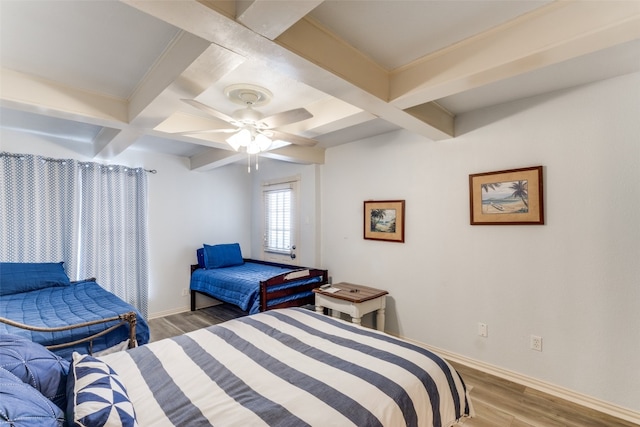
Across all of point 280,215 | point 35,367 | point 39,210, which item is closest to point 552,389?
point 35,367

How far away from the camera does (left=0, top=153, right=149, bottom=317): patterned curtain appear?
316 centimetres

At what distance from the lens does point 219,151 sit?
12.7ft

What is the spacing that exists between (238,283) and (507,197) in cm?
302

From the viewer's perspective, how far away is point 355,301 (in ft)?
9.68

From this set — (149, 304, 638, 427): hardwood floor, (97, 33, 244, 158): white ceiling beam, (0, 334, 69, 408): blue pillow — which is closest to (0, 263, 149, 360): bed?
(0, 334, 69, 408): blue pillow

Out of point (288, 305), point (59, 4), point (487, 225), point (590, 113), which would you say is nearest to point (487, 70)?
point (590, 113)

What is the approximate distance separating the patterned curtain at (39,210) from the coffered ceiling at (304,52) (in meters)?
1.62

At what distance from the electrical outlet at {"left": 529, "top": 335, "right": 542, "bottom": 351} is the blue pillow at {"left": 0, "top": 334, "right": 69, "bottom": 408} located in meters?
3.07

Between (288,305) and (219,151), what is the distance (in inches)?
85.5

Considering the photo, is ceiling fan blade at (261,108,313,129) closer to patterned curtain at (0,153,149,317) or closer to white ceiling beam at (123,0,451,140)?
white ceiling beam at (123,0,451,140)

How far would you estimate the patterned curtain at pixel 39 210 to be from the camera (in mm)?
3123

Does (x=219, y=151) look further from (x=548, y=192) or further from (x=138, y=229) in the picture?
(x=548, y=192)

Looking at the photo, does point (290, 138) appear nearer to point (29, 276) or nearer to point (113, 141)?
point (113, 141)

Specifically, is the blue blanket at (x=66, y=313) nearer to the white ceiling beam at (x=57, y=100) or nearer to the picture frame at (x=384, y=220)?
the white ceiling beam at (x=57, y=100)
